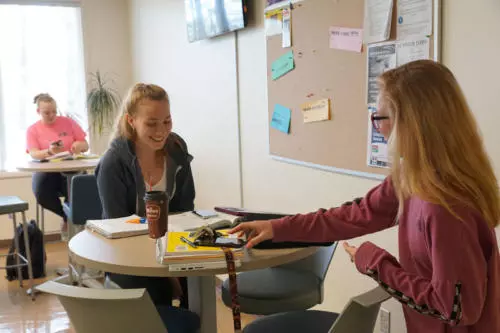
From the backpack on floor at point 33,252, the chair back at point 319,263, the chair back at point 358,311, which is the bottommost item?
the backpack on floor at point 33,252

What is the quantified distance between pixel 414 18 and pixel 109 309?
1437 mm

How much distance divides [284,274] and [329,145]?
65 centimetres

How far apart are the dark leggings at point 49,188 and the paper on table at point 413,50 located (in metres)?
3.06

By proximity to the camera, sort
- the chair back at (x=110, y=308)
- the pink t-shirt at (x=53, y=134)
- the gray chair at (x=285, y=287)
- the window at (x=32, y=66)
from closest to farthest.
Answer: the chair back at (x=110, y=308) < the gray chair at (x=285, y=287) < the pink t-shirt at (x=53, y=134) < the window at (x=32, y=66)

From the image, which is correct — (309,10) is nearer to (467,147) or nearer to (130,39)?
(467,147)

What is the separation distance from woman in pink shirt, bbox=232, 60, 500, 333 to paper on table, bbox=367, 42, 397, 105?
2.69 ft

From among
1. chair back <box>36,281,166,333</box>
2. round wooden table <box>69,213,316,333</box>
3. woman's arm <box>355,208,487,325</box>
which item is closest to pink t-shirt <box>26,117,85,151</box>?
round wooden table <box>69,213,316,333</box>

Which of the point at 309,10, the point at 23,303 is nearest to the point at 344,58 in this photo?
the point at 309,10

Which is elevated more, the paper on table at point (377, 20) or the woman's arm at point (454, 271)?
the paper on table at point (377, 20)

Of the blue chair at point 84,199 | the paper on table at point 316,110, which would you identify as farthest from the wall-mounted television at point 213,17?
the blue chair at point 84,199

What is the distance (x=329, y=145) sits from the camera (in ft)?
8.16

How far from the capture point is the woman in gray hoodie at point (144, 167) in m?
2.05

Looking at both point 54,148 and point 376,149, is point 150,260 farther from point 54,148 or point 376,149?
point 54,148

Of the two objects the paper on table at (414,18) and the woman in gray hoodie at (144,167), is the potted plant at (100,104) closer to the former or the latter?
the woman in gray hoodie at (144,167)
